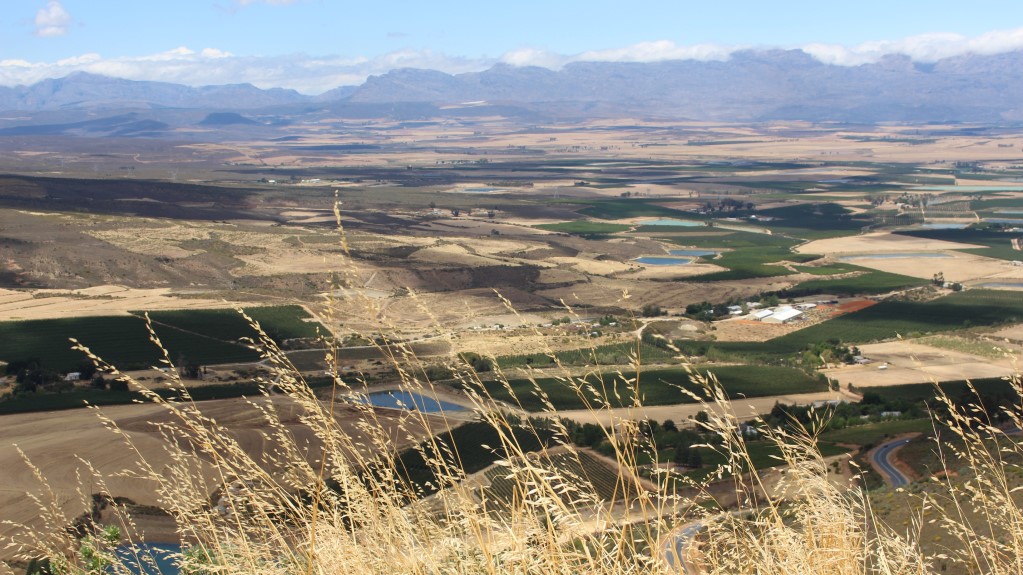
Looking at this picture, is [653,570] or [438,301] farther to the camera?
[438,301]

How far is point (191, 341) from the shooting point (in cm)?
3981

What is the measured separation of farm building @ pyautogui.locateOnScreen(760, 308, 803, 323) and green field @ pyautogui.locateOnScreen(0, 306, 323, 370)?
23.8m

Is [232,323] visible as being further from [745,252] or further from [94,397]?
[745,252]

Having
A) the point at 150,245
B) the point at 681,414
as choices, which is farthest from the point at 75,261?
the point at 681,414

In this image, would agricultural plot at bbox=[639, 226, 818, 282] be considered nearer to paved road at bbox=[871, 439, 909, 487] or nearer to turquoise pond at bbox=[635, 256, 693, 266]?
turquoise pond at bbox=[635, 256, 693, 266]

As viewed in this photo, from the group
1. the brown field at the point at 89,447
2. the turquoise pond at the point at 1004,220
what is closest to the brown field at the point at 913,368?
the brown field at the point at 89,447

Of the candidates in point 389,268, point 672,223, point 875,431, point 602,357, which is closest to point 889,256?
point 672,223

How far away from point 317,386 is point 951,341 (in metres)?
27.9

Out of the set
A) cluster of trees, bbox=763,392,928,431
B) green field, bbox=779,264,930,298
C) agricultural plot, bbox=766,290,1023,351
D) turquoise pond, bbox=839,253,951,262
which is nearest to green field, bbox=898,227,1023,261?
turquoise pond, bbox=839,253,951,262

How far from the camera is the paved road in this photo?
68.1ft

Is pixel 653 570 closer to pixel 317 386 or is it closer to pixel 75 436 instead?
pixel 75 436

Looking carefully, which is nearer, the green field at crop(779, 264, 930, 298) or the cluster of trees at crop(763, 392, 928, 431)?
the cluster of trees at crop(763, 392, 928, 431)

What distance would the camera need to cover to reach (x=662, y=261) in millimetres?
67562

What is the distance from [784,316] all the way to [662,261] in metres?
20.0
